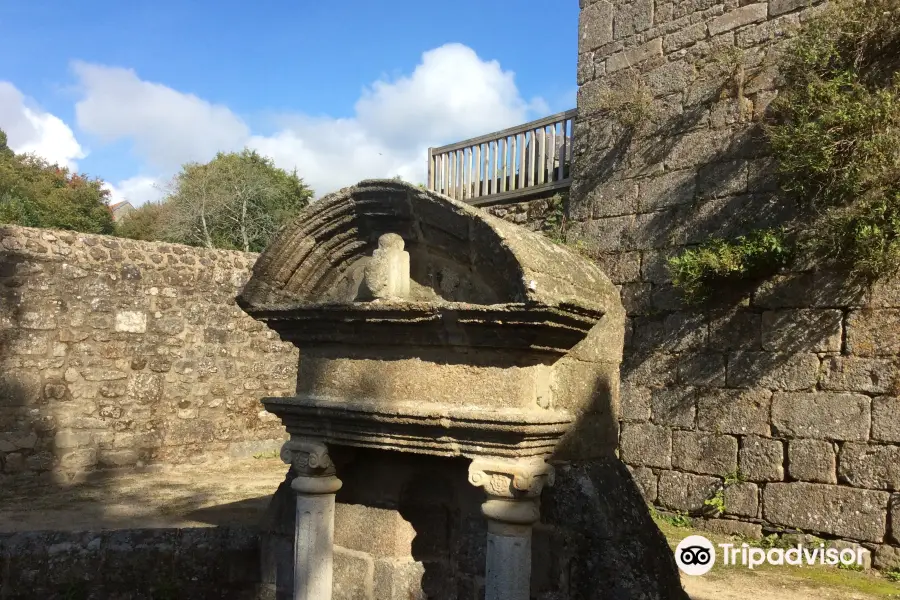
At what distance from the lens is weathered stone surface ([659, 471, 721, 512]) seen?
619 centimetres

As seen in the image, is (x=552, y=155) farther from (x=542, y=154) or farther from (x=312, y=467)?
(x=312, y=467)

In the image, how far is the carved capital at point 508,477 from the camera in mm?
2883

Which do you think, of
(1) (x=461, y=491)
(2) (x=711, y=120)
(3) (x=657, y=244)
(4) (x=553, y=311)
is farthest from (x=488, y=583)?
(2) (x=711, y=120)

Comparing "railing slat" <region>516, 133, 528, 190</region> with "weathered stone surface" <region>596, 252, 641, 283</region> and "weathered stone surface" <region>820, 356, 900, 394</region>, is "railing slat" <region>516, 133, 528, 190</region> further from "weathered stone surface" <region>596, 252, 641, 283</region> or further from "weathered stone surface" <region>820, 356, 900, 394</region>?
"weathered stone surface" <region>820, 356, 900, 394</region>

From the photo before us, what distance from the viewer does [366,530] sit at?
3.60 m

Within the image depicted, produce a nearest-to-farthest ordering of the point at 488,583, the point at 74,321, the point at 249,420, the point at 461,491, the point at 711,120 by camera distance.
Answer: the point at 488,583, the point at 461,491, the point at 711,120, the point at 74,321, the point at 249,420

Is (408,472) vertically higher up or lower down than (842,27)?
lower down

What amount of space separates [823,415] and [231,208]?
21.4 m

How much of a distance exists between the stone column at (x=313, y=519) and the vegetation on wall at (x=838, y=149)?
3.81 meters

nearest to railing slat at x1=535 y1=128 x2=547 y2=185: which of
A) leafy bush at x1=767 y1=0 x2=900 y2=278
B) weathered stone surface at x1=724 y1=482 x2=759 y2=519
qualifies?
leafy bush at x1=767 y1=0 x2=900 y2=278

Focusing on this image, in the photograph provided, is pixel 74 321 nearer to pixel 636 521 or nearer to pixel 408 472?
pixel 408 472

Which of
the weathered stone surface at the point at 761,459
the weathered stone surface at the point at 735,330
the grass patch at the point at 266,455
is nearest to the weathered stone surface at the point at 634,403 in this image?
the weathered stone surface at the point at 735,330

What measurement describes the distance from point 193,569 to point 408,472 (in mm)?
1704

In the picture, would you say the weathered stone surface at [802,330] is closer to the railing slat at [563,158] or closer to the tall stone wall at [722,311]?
the tall stone wall at [722,311]
